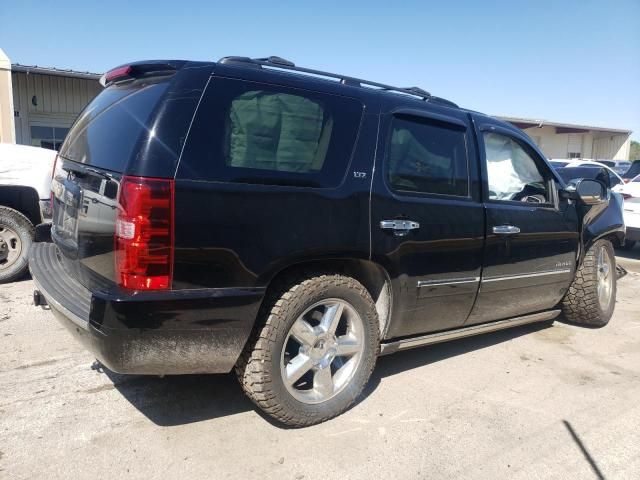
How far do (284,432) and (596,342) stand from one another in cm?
328

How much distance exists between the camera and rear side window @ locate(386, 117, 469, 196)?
3.29m

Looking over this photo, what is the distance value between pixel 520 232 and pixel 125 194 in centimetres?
286

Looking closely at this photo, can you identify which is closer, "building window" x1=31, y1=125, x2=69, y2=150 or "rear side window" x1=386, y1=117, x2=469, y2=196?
"rear side window" x1=386, y1=117, x2=469, y2=196

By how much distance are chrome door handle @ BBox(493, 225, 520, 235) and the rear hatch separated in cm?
230

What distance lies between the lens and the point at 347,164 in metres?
3.01

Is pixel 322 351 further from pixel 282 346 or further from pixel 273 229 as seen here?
pixel 273 229

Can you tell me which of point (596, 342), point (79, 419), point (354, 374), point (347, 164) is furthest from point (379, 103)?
point (596, 342)

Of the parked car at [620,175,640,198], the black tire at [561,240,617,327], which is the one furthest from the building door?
the black tire at [561,240,617,327]

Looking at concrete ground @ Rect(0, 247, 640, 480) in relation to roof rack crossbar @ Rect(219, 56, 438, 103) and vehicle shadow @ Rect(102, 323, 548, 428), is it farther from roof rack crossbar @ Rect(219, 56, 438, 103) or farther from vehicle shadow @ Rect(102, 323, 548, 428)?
roof rack crossbar @ Rect(219, 56, 438, 103)

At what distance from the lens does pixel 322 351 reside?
302cm

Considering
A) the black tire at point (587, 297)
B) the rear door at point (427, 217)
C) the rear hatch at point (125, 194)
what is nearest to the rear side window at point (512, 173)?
the rear door at point (427, 217)

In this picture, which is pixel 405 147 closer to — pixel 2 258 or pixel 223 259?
pixel 223 259

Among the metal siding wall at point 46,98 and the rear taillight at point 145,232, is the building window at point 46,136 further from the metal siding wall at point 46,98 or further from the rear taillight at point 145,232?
the rear taillight at point 145,232

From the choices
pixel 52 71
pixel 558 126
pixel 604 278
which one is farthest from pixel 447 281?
pixel 558 126
